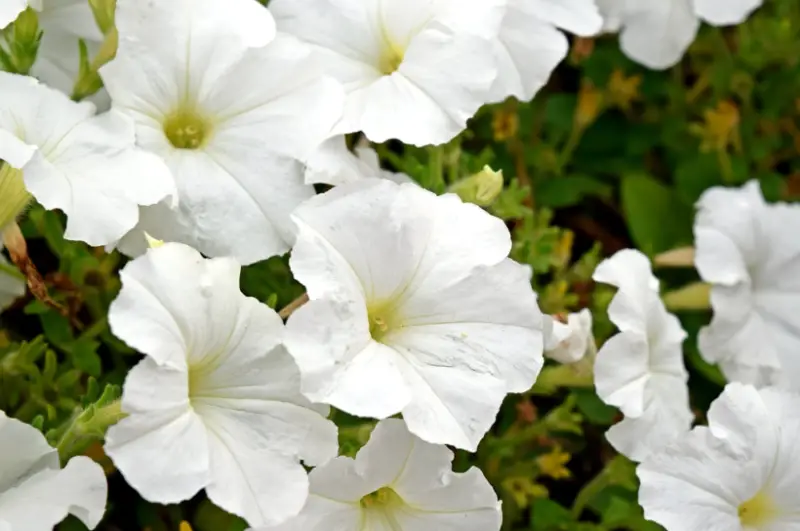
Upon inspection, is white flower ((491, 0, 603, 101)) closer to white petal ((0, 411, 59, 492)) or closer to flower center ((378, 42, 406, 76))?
flower center ((378, 42, 406, 76))

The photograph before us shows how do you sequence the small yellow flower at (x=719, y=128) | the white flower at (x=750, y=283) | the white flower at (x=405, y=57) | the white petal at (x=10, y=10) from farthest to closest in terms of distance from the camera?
the small yellow flower at (x=719, y=128) → the white flower at (x=750, y=283) → the white flower at (x=405, y=57) → the white petal at (x=10, y=10)

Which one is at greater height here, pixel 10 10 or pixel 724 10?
pixel 10 10

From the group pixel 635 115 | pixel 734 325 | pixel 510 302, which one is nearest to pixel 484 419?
pixel 510 302

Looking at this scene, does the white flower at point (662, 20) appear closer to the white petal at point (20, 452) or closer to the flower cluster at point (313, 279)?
the flower cluster at point (313, 279)

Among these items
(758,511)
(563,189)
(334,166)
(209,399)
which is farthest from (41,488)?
(563,189)

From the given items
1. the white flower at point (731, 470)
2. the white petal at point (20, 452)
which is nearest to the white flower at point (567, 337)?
the white flower at point (731, 470)

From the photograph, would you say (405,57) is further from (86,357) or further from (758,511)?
(758,511)
